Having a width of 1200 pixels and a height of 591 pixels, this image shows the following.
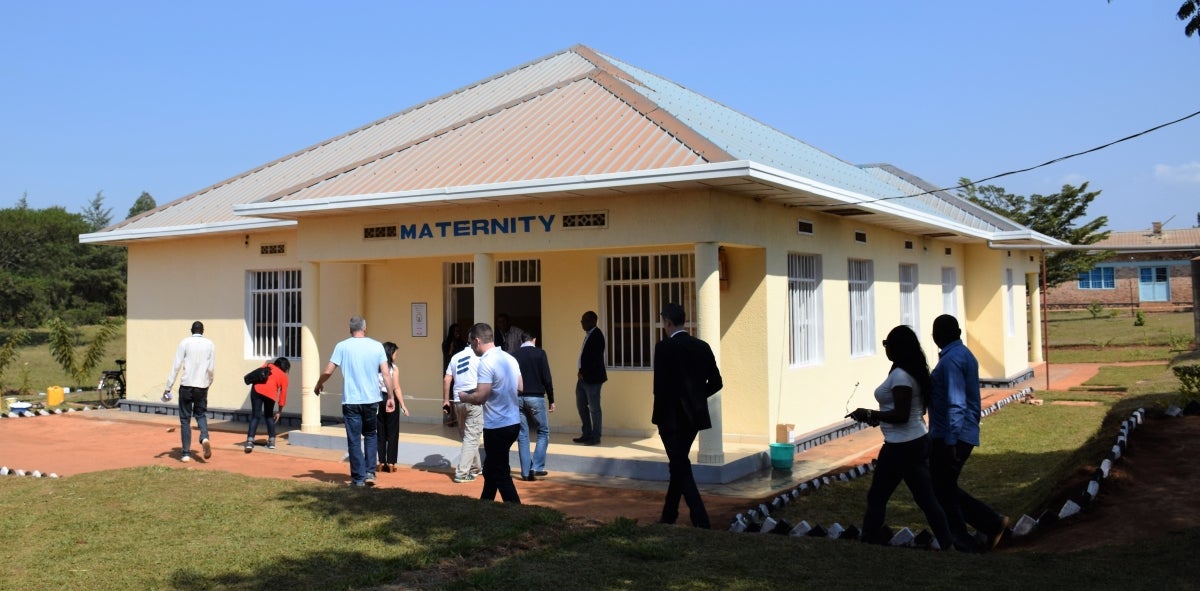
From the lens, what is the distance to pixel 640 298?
39.6ft

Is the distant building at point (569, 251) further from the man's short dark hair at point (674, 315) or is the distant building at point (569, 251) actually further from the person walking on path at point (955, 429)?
the person walking on path at point (955, 429)

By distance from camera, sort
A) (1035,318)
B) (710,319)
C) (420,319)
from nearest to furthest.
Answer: (710,319)
(420,319)
(1035,318)

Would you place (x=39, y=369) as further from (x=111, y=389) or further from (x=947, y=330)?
(x=947, y=330)

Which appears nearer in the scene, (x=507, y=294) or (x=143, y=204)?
(x=507, y=294)

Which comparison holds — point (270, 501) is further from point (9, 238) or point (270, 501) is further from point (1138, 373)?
point (9, 238)

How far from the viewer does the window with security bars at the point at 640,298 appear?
11875 mm

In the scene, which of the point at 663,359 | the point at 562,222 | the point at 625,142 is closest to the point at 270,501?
the point at 663,359

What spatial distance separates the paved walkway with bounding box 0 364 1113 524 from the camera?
898 cm

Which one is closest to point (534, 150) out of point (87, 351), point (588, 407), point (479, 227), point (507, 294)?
point (479, 227)

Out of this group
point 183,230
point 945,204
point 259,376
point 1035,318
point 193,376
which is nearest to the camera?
point 193,376

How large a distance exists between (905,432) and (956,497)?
0.72 meters

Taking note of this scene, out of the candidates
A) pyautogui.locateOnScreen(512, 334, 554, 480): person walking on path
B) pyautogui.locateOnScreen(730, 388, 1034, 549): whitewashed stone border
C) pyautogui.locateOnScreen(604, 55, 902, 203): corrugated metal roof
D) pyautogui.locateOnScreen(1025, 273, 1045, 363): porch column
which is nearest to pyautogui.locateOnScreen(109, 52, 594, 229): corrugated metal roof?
pyautogui.locateOnScreen(604, 55, 902, 203): corrugated metal roof

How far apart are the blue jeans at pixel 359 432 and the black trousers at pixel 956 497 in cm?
533

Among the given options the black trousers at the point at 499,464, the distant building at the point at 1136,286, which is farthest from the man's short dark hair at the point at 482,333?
the distant building at the point at 1136,286
